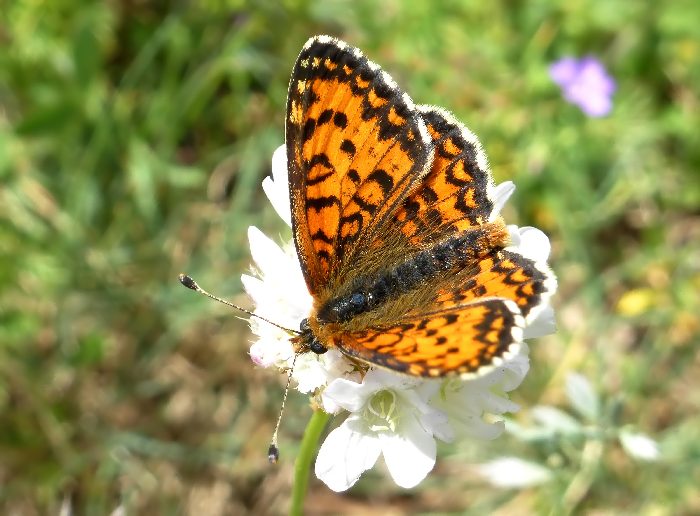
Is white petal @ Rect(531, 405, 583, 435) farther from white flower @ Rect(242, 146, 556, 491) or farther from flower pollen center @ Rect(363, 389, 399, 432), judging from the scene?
flower pollen center @ Rect(363, 389, 399, 432)

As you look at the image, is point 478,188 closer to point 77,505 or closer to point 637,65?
point 77,505

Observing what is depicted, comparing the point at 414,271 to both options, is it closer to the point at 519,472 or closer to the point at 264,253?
the point at 264,253

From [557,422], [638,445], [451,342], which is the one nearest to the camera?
[451,342]

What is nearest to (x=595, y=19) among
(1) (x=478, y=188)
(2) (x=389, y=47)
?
(2) (x=389, y=47)

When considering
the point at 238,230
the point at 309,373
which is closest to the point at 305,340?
the point at 309,373

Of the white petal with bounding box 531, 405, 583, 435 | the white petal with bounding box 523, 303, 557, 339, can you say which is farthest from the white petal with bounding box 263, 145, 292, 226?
the white petal with bounding box 531, 405, 583, 435

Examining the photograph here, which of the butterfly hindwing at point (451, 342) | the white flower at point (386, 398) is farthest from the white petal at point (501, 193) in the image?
the butterfly hindwing at point (451, 342)
